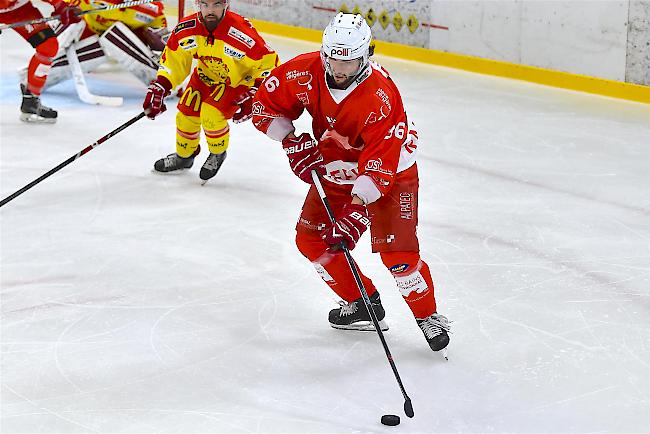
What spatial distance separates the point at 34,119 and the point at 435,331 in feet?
11.4

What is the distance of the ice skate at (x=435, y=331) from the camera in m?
3.09

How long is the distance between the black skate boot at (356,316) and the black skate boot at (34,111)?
10.1 ft

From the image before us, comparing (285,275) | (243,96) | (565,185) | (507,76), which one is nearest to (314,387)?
(285,275)

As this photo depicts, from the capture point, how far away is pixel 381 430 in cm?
271

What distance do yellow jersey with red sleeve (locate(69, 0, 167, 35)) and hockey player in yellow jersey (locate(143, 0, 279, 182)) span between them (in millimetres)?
1833

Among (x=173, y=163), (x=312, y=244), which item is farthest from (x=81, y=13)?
(x=312, y=244)

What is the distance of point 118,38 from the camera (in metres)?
6.50

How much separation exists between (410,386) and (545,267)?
3.56ft

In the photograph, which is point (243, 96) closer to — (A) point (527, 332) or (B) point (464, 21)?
(A) point (527, 332)

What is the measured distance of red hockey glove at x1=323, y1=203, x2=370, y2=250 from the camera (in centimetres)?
280

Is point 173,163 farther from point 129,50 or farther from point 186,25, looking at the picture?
point 129,50

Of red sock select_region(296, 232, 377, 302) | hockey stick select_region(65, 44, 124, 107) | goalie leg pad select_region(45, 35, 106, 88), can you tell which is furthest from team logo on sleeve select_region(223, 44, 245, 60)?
goalie leg pad select_region(45, 35, 106, 88)

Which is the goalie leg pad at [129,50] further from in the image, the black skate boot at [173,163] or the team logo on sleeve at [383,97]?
the team logo on sleeve at [383,97]

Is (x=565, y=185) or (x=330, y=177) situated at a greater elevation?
(x=330, y=177)
